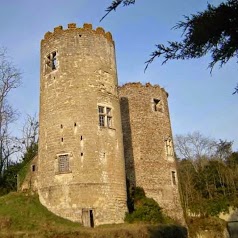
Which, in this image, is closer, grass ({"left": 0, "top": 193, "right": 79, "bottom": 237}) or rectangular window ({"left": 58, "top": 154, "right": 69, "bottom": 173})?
grass ({"left": 0, "top": 193, "right": 79, "bottom": 237})

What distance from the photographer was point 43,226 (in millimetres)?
18297

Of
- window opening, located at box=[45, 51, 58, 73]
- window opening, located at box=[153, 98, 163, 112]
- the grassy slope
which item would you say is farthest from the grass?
window opening, located at box=[153, 98, 163, 112]

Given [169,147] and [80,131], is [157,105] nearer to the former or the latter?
[169,147]

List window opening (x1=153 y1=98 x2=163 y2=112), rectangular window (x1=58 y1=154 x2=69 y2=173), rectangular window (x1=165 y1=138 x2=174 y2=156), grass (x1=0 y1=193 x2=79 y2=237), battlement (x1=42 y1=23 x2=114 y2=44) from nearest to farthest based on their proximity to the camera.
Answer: grass (x1=0 y1=193 x2=79 y2=237) → rectangular window (x1=58 y1=154 x2=69 y2=173) → battlement (x1=42 y1=23 x2=114 y2=44) → rectangular window (x1=165 y1=138 x2=174 y2=156) → window opening (x1=153 y1=98 x2=163 y2=112)

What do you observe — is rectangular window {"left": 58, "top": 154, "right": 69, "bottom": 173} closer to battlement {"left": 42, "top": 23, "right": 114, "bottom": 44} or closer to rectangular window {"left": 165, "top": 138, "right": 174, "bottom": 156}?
battlement {"left": 42, "top": 23, "right": 114, "bottom": 44}

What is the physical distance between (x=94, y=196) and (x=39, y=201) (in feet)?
11.9

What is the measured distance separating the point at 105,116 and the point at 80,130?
81.5 inches

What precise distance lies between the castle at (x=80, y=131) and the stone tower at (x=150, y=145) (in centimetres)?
659

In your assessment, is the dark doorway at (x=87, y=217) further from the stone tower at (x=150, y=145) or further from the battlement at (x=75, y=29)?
the battlement at (x=75, y=29)

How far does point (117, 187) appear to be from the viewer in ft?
70.6

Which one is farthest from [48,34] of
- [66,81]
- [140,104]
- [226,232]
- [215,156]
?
[215,156]

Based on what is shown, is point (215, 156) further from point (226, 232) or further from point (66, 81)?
point (66, 81)

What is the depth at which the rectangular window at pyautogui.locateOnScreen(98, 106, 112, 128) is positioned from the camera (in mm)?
22438

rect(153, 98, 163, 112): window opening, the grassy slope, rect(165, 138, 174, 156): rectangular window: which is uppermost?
rect(153, 98, 163, 112): window opening
